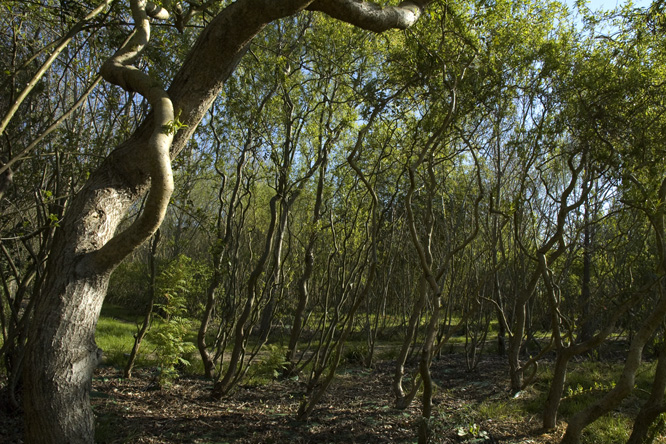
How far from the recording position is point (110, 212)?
2.23 meters

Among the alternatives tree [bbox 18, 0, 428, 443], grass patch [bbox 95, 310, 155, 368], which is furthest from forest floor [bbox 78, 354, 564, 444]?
tree [bbox 18, 0, 428, 443]

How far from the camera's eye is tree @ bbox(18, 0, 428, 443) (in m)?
1.91

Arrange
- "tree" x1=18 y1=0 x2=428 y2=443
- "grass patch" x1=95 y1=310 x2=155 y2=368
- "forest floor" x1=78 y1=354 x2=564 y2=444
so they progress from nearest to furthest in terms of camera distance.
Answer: "tree" x1=18 y1=0 x2=428 y2=443 < "forest floor" x1=78 y1=354 x2=564 y2=444 < "grass patch" x1=95 y1=310 x2=155 y2=368

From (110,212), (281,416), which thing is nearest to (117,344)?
(281,416)

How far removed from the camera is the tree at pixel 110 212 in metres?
1.91

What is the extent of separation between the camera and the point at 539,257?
13.5 ft

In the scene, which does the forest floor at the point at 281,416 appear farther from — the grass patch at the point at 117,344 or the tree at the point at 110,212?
the tree at the point at 110,212

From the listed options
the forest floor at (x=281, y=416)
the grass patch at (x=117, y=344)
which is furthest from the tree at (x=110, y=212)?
the grass patch at (x=117, y=344)

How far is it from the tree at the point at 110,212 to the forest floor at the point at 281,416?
5.83ft

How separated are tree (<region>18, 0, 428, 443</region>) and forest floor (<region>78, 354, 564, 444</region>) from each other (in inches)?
69.9

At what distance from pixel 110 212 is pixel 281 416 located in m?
2.98

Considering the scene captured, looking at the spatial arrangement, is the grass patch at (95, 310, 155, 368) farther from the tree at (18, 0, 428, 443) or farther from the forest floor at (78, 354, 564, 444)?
the tree at (18, 0, 428, 443)

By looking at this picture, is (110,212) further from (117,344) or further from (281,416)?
(117,344)

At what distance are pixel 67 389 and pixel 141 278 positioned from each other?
10.8m
